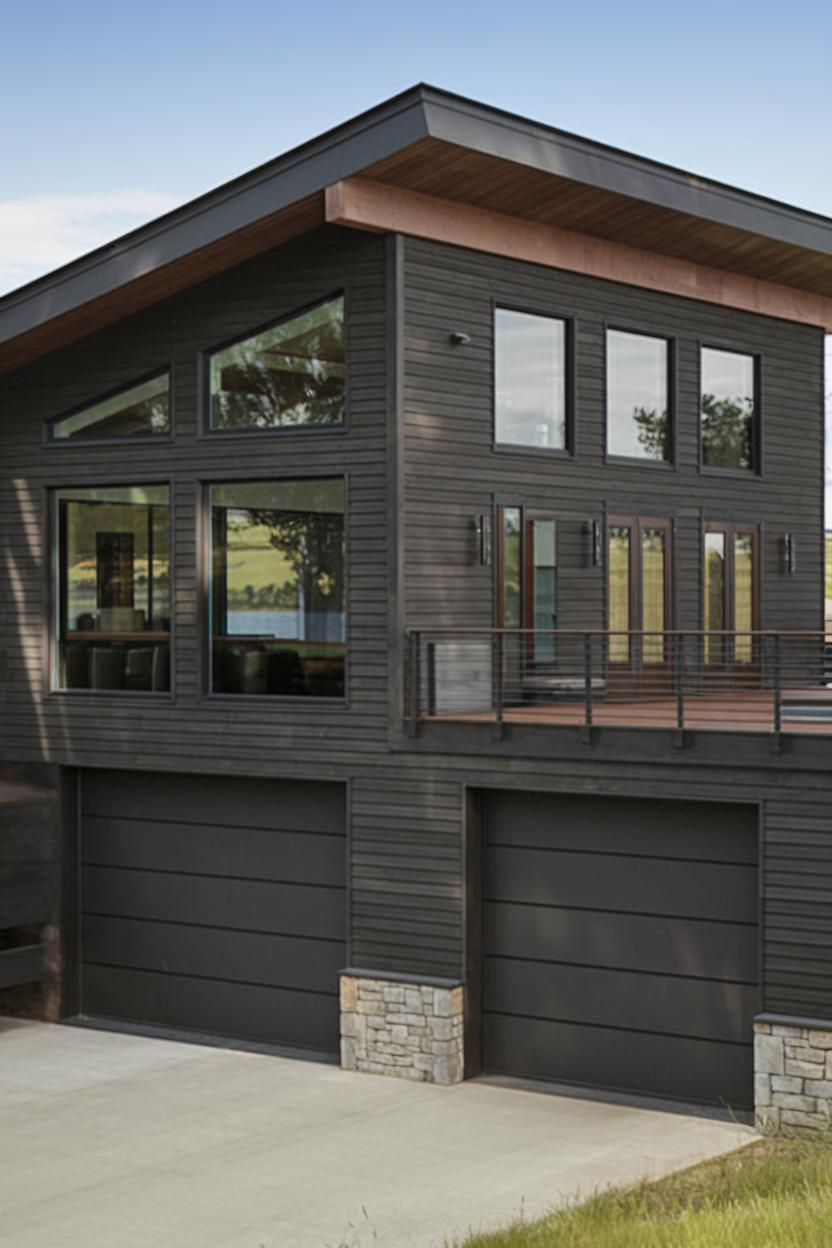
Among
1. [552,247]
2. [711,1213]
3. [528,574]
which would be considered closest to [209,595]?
[528,574]

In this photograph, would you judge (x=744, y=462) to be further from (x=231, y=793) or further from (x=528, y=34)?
(x=528, y=34)

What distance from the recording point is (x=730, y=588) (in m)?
19.5

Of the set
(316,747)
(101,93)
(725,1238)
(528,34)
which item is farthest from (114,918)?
(101,93)

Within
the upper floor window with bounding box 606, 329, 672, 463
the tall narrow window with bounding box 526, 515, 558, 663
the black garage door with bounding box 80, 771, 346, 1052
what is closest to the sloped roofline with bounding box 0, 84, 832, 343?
the upper floor window with bounding box 606, 329, 672, 463

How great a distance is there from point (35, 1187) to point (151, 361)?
7595mm

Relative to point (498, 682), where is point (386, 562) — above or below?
above

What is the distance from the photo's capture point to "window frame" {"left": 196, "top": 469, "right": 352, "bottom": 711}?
15.5 metres

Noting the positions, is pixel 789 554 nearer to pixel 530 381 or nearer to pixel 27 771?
pixel 530 381

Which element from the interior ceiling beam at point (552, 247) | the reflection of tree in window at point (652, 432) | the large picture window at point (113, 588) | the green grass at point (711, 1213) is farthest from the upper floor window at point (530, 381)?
the green grass at point (711, 1213)

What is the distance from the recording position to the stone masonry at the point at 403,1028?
14898 millimetres

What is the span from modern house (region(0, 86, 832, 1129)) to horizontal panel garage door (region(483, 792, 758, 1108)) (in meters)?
0.03

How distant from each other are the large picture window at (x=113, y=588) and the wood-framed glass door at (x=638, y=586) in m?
4.38

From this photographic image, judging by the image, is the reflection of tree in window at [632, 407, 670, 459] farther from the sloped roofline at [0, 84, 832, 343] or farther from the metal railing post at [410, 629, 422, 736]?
the metal railing post at [410, 629, 422, 736]

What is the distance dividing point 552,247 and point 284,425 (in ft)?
9.96
